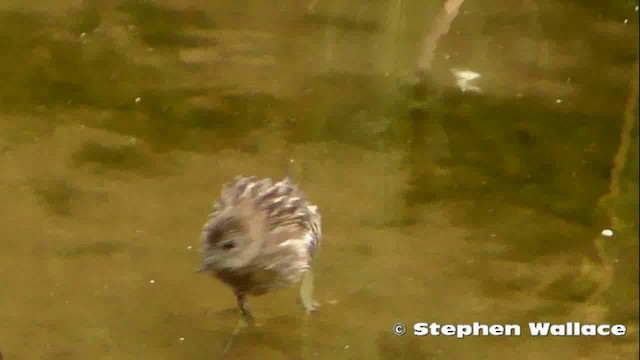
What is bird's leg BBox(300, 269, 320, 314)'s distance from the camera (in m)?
1.50

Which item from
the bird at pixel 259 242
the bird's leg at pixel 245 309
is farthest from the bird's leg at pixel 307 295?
the bird's leg at pixel 245 309

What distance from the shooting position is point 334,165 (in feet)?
5.92

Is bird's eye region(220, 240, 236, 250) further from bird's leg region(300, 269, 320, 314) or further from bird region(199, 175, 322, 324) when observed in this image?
bird's leg region(300, 269, 320, 314)

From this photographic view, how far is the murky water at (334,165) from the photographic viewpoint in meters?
1.47

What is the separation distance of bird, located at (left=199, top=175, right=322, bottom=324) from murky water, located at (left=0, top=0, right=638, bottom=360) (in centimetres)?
9

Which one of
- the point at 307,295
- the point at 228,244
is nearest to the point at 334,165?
the point at 307,295

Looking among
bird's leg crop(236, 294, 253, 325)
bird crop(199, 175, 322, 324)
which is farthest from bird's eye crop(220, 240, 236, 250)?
bird's leg crop(236, 294, 253, 325)

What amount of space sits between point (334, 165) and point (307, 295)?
38 centimetres

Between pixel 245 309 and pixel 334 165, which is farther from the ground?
pixel 334 165

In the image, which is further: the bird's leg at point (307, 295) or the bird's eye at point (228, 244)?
the bird's leg at point (307, 295)

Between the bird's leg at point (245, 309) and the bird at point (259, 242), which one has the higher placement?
the bird at point (259, 242)

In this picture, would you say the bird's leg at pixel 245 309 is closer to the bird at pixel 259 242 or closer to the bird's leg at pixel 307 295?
the bird at pixel 259 242

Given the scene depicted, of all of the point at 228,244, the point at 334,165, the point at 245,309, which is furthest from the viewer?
the point at 334,165

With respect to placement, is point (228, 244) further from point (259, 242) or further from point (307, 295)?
point (307, 295)
